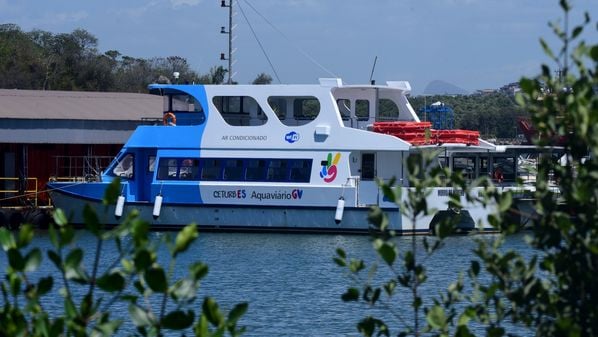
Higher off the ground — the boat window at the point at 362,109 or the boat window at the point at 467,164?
the boat window at the point at 362,109

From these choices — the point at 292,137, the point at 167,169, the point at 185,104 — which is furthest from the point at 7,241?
the point at 185,104

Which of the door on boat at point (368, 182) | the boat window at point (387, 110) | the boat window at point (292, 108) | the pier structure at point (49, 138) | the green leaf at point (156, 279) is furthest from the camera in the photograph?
the pier structure at point (49, 138)

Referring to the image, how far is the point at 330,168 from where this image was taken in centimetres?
2545

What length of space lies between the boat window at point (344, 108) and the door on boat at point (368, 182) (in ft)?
Result: 5.12

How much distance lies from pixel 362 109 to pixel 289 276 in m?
8.79

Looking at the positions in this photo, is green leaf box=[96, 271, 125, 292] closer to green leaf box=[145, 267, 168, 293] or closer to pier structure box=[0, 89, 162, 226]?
green leaf box=[145, 267, 168, 293]

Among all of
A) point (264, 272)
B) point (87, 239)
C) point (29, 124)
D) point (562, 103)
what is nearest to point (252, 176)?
point (87, 239)

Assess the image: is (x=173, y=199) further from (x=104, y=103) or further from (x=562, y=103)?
(x=562, y=103)

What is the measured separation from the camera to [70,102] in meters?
34.8

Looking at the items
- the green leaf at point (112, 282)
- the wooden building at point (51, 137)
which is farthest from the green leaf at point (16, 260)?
the wooden building at point (51, 137)

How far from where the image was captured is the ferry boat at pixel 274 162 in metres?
25.4

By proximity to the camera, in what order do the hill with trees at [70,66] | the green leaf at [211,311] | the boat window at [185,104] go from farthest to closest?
the hill with trees at [70,66] → the boat window at [185,104] → the green leaf at [211,311]

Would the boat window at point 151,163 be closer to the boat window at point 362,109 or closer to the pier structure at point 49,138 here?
the pier structure at point 49,138

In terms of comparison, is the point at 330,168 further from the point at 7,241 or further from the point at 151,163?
the point at 7,241
